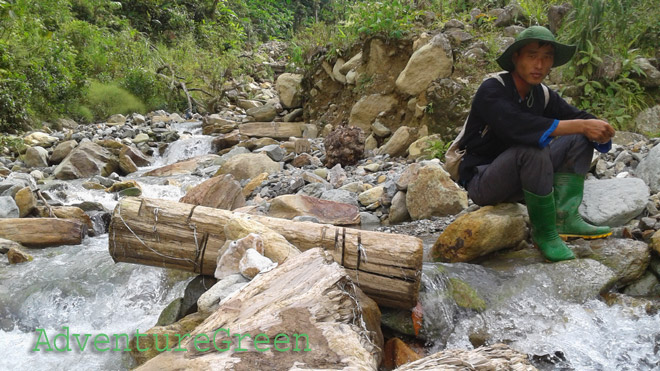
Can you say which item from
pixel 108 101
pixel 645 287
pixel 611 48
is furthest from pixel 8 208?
pixel 108 101

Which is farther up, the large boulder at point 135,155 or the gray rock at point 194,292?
the gray rock at point 194,292

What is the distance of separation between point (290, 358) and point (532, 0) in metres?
8.04

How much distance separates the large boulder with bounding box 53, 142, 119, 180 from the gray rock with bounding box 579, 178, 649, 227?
770 cm

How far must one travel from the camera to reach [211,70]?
15.2 m

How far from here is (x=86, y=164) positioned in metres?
7.76

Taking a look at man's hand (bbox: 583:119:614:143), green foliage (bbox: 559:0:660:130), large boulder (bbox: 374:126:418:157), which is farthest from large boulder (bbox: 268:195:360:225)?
green foliage (bbox: 559:0:660:130)

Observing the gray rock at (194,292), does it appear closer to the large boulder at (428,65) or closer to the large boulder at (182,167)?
the large boulder at (428,65)

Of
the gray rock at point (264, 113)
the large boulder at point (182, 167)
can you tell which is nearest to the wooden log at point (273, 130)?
the gray rock at point (264, 113)

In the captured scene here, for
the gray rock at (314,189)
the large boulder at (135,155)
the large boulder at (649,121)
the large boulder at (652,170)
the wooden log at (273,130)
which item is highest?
the large boulder at (649,121)

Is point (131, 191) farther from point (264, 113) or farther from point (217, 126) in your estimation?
point (264, 113)

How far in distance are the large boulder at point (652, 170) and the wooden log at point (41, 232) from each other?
534cm

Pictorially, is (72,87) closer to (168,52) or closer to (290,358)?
(168,52)

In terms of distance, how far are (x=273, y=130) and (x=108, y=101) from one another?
5638 mm

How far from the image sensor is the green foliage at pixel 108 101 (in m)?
12.2
